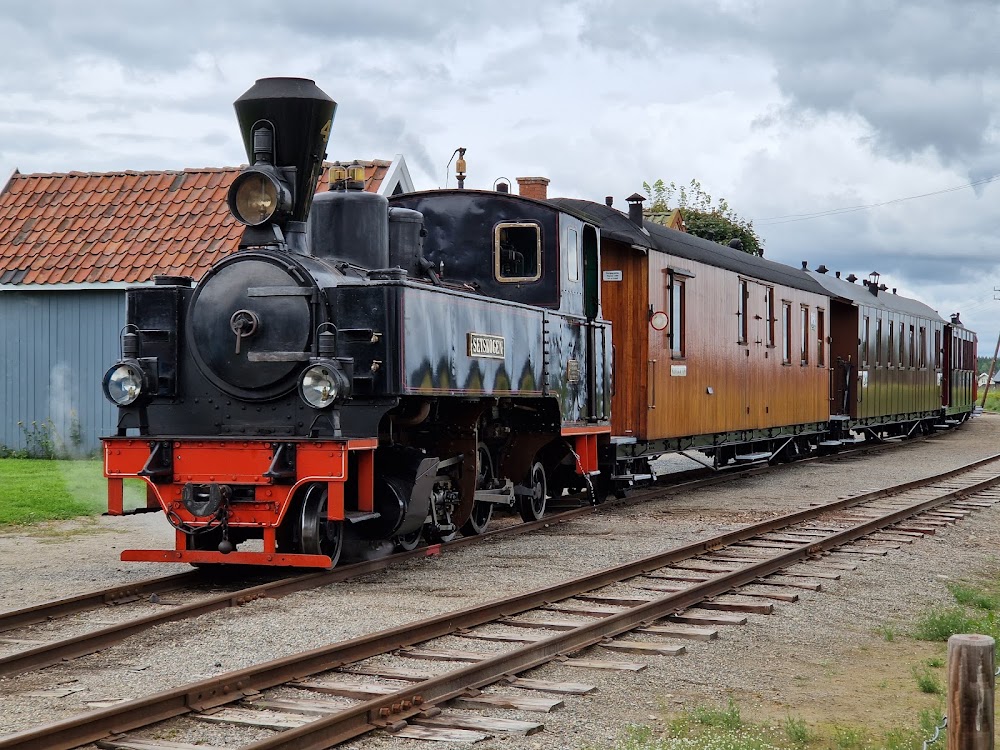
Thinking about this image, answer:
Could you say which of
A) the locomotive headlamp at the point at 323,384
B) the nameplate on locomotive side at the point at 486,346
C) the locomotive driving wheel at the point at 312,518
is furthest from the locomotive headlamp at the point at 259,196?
the locomotive driving wheel at the point at 312,518

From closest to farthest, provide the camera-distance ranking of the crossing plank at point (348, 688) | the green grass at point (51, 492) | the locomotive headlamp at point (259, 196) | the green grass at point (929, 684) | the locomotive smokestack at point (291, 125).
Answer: the crossing plank at point (348, 688), the green grass at point (929, 684), the locomotive headlamp at point (259, 196), the locomotive smokestack at point (291, 125), the green grass at point (51, 492)

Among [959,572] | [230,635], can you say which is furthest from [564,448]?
[230,635]

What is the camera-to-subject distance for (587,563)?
914 cm

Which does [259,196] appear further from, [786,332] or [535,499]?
[786,332]

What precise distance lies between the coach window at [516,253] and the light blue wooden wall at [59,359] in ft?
26.2

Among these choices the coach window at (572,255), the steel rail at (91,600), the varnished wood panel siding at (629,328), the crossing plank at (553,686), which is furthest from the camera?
the varnished wood panel siding at (629,328)

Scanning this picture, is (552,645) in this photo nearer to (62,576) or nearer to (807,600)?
(807,600)

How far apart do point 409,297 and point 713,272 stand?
8762 mm

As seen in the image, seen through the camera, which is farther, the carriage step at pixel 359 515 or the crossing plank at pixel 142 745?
the carriage step at pixel 359 515

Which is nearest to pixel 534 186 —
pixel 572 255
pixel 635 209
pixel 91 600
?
pixel 635 209

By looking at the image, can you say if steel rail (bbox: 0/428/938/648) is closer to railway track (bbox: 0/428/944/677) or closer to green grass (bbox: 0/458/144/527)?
railway track (bbox: 0/428/944/677)

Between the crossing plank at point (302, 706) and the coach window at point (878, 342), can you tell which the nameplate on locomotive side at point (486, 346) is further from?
the coach window at point (878, 342)

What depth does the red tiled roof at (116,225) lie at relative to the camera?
1698 cm

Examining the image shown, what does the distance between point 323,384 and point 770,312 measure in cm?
1201
